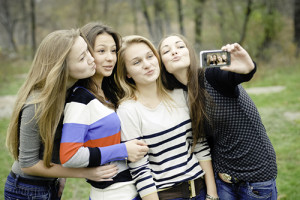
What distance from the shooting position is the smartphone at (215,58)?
73.7 inches

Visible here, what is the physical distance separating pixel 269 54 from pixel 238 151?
37.1ft

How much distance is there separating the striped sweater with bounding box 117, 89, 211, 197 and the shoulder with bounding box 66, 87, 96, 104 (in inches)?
10.7

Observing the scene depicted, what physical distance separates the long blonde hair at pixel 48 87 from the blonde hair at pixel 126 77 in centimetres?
41

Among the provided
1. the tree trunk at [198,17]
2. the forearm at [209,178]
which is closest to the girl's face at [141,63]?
the forearm at [209,178]

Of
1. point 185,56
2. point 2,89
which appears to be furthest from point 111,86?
point 2,89

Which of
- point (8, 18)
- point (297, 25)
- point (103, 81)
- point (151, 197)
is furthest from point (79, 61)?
point (8, 18)

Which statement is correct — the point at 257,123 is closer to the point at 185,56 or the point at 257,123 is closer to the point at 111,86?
the point at 185,56

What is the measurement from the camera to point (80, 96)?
1.91 meters

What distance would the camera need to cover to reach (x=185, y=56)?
87.6 inches

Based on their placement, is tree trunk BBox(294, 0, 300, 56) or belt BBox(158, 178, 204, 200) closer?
belt BBox(158, 178, 204, 200)

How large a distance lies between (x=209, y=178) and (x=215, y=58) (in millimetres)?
928

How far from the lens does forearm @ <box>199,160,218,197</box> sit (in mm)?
2213

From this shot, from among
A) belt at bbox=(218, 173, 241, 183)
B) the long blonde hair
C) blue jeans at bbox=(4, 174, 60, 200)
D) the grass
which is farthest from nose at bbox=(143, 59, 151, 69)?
the grass

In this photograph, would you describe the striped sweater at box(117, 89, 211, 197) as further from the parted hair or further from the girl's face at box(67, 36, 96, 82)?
the girl's face at box(67, 36, 96, 82)
